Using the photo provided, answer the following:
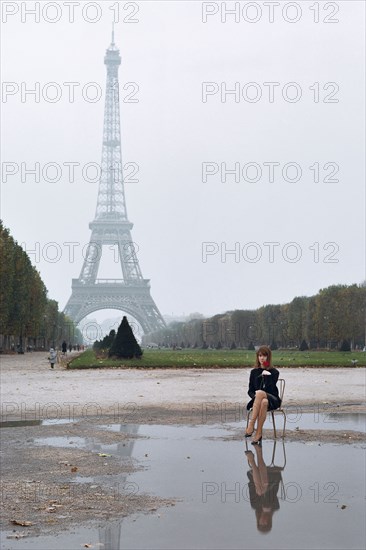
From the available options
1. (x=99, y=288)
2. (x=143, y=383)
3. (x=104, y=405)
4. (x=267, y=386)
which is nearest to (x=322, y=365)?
(x=143, y=383)

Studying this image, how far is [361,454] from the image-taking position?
9430 mm

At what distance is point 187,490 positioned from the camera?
741cm

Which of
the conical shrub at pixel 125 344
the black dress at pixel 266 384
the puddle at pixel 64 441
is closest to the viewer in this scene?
the puddle at pixel 64 441

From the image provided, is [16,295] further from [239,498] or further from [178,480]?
[239,498]

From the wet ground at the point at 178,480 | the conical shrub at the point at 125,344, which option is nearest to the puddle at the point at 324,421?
the wet ground at the point at 178,480

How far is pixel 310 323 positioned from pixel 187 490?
84597mm

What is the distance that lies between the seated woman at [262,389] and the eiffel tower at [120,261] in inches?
4323

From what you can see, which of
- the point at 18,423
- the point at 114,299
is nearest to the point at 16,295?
the point at 18,423

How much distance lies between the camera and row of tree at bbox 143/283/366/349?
84.4m

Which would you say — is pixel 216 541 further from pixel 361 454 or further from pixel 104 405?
pixel 104 405

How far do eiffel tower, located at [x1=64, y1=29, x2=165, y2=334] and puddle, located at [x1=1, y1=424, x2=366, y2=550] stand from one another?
111m

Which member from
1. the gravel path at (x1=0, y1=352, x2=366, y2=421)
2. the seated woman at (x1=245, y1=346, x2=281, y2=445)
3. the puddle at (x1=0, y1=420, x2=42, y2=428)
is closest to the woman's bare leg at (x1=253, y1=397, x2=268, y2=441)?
the seated woman at (x1=245, y1=346, x2=281, y2=445)

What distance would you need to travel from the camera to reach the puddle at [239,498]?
223 inches

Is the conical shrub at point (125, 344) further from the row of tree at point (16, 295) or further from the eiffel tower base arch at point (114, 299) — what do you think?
the eiffel tower base arch at point (114, 299)
